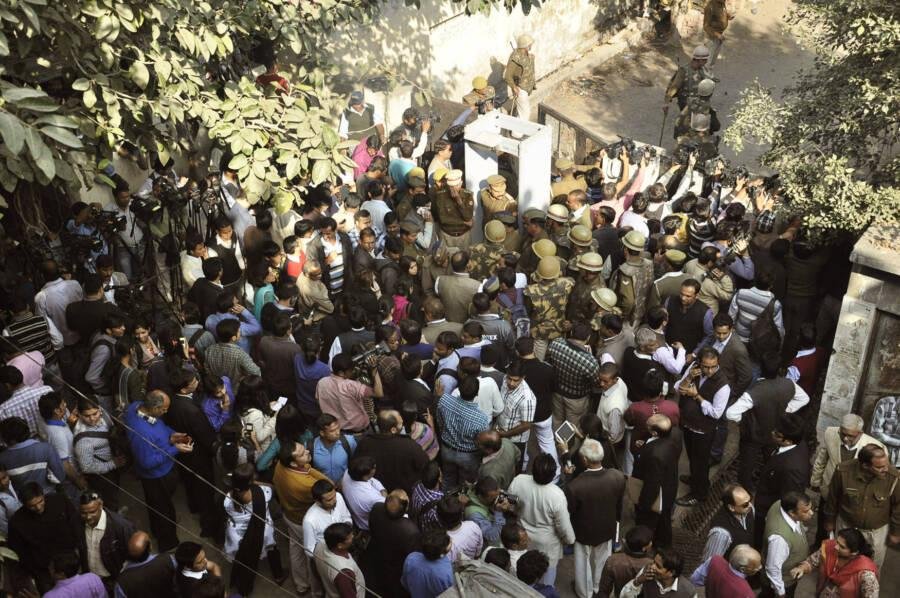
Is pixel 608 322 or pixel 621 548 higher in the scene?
pixel 608 322

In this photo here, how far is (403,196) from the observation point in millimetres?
10211

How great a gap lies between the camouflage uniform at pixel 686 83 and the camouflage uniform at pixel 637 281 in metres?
4.62

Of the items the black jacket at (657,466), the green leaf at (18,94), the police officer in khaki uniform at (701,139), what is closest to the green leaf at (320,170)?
the green leaf at (18,94)

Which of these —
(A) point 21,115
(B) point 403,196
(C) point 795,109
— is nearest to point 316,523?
(A) point 21,115

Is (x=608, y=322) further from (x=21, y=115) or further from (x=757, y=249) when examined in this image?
(x=21, y=115)

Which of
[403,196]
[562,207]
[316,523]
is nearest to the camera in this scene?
[316,523]

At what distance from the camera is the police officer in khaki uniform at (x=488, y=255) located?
901 cm

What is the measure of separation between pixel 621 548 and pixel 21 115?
5.24 meters

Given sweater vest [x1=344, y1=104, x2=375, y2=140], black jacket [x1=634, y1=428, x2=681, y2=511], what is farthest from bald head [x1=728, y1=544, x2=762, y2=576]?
sweater vest [x1=344, y1=104, x2=375, y2=140]

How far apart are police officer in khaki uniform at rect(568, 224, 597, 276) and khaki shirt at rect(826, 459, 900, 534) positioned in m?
2.84

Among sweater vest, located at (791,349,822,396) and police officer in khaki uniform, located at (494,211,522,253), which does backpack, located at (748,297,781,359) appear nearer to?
sweater vest, located at (791,349,822,396)

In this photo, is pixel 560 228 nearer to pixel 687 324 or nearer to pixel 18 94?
pixel 687 324

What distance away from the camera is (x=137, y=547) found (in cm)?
604

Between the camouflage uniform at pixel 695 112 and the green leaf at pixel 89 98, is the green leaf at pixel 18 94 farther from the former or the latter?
the camouflage uniform at pixel 695 112
